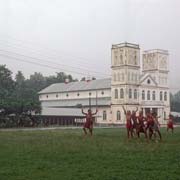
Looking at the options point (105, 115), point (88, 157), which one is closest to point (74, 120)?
point (105, 115)

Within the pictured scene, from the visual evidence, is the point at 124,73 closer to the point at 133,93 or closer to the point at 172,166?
the point at 133,93

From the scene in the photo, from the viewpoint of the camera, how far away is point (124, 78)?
99.0 meters

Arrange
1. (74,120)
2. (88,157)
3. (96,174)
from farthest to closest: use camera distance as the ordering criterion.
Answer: (74,120), (88,157), (96,174)

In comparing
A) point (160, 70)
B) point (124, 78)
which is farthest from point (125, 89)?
point (160, 70)

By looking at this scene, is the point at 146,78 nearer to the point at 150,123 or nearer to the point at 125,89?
the point at 125,89

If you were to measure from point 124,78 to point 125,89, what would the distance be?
249 centimetres

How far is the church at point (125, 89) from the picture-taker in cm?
9944

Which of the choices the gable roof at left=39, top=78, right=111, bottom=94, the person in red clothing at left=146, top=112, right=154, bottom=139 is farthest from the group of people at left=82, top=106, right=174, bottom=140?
the gable roof at left=39, top=78, right=111, bottom=94

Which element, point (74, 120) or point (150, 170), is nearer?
point (150, 170)

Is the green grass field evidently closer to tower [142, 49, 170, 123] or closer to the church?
the church

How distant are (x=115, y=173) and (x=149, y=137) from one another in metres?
14.8

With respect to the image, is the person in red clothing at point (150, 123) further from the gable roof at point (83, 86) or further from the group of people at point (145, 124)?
the gable roof at point (83, 86)

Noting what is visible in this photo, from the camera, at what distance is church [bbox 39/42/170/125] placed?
326 ft

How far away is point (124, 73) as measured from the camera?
98.9 meters
